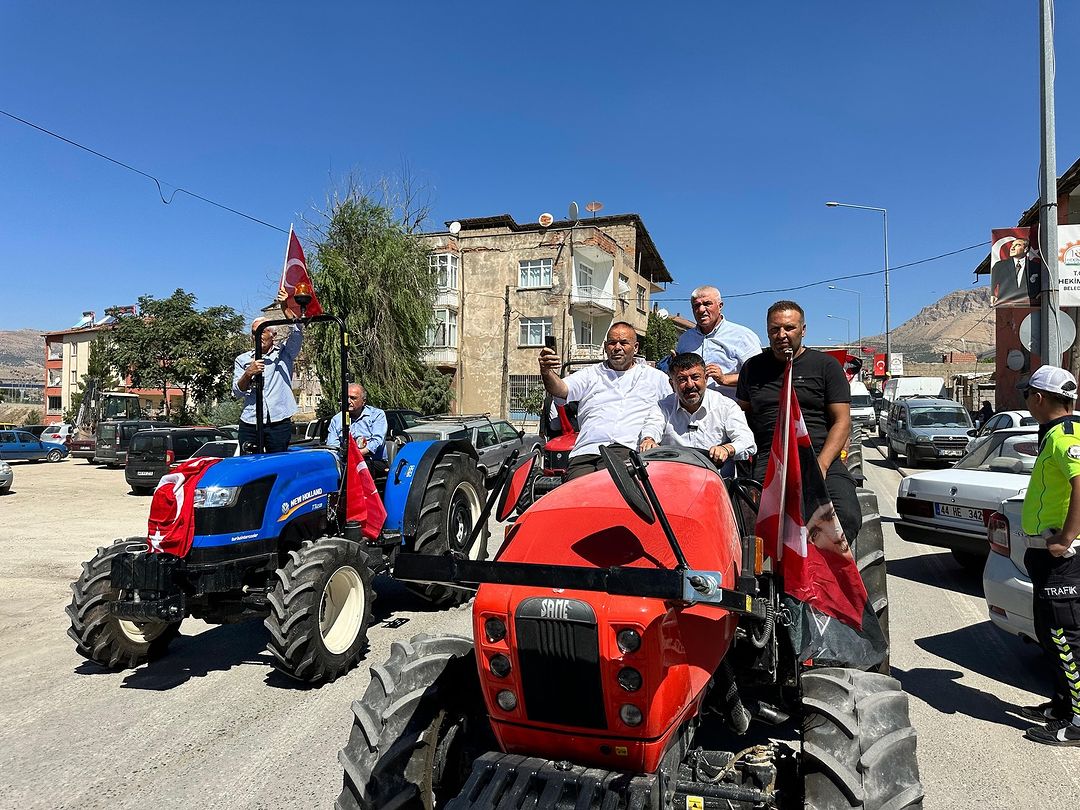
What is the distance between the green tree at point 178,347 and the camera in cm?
3203

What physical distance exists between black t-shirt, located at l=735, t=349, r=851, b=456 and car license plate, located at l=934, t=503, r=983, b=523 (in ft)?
13.5

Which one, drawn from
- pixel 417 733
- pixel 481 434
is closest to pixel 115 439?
pixel 481 434

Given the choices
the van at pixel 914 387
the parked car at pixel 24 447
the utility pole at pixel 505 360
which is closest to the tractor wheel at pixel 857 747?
the parked car at pixel 24 447

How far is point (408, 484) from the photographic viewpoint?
676 centimetres

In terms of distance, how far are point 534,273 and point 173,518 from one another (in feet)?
120

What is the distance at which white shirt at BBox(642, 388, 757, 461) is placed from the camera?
415 cm

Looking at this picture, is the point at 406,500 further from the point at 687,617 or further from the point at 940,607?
the point at 940,607

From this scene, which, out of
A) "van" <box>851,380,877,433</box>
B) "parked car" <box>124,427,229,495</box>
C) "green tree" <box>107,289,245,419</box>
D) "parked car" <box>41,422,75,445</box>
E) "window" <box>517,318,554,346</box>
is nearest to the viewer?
"parked car" <box>124,427,229,495</box>

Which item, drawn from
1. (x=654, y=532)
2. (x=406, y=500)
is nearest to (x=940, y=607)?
(x=406, y=500)

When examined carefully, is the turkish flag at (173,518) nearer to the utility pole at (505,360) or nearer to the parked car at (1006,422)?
the parked car at (1006,422)

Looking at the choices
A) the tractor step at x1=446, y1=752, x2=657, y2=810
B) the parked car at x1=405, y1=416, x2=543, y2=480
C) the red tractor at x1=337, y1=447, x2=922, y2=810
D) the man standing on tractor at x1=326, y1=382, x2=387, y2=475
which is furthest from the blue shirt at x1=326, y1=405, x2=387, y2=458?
the parked car at x1=405, y1=416, x2=543, y2=480

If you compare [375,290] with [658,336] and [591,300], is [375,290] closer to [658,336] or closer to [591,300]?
[591,300]

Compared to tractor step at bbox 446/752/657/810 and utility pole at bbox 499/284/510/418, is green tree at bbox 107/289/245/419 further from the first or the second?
tractor step at bbox 446/752/657/810

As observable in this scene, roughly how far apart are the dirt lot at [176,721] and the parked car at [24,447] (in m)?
26.4
